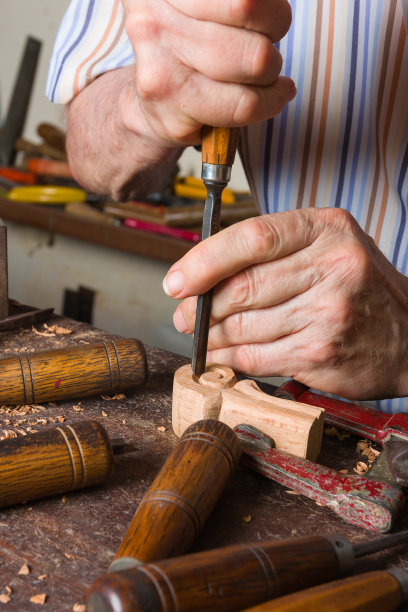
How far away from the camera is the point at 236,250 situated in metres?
0.97

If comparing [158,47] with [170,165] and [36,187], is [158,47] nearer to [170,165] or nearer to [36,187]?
[170,165]

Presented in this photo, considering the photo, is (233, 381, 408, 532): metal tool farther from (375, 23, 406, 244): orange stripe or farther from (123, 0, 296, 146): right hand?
(375, 23, 406, 244): orange stripe

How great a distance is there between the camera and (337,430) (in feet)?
3.38

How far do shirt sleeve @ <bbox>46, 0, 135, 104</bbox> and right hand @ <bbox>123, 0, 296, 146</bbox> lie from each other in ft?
2.47

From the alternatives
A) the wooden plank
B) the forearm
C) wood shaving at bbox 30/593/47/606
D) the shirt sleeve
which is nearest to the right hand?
the forearm

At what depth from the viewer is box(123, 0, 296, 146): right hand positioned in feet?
2.83

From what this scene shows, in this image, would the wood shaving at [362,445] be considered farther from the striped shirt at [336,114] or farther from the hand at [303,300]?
the striped shirt at [336,114]

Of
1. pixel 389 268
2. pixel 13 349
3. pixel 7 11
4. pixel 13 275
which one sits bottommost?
pixel 13 275

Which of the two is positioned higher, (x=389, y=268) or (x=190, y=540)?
(x=389, y=268)

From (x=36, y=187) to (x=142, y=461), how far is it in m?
2.23

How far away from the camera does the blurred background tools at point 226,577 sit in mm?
548

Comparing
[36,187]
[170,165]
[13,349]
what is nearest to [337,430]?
[13,349]

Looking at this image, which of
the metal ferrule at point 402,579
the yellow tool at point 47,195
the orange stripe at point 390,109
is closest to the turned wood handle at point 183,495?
the metal ferrule at point 402,579

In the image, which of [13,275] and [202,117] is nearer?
[202,117]
